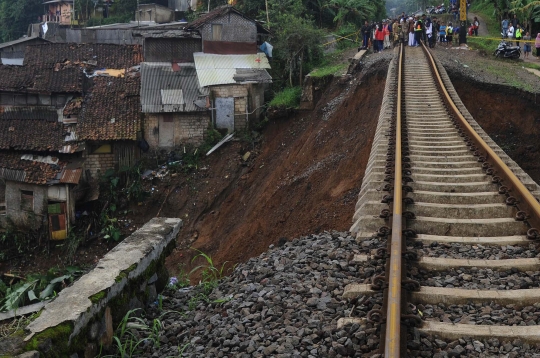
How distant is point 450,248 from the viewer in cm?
Result: 504

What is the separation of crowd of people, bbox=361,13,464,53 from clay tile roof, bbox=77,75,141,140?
11.5 meters

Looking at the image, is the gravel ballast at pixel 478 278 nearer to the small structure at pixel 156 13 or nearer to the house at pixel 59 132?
the house at pixel 59 132

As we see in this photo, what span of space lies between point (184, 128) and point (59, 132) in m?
5.22

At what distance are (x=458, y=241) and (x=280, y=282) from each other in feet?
5.98

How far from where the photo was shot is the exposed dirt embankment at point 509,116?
42.8ft

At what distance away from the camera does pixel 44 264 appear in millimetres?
20062

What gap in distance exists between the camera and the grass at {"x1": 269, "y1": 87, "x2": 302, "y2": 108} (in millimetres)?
22344

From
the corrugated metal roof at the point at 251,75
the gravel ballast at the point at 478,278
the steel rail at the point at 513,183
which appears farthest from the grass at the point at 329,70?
the gravel ballast at the point at 478,278

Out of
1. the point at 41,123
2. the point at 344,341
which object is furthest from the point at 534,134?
the point at 41,123

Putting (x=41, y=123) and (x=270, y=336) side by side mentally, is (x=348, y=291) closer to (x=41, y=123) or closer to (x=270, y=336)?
(x=270, y=336)

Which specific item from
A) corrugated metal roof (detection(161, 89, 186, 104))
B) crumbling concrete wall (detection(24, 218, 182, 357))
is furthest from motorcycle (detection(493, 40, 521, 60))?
crumbling concrete wall (detection(24, 218, 182, 357))

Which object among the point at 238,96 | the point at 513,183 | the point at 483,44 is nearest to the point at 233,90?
the point at 238,96

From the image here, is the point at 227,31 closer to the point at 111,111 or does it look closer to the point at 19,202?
the point at 111,111

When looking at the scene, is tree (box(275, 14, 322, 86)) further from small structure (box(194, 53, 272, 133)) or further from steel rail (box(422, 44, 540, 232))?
steel rail (box(422, 44, 540, 232))
